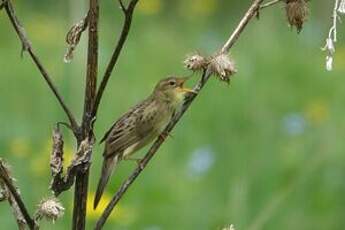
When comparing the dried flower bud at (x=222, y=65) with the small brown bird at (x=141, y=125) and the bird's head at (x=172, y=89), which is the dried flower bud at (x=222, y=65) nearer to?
the small brown bird at (x=141, y=125)

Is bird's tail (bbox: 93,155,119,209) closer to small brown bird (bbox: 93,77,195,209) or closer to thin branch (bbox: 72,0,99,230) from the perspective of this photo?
small brown bird (bbox: 93,77,195,209)

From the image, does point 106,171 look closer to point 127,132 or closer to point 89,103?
point 127,132

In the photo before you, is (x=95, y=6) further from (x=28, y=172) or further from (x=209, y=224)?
(x=28, y=172)

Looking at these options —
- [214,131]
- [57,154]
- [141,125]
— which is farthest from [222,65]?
[214,131]

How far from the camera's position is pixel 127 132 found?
4.02 metres

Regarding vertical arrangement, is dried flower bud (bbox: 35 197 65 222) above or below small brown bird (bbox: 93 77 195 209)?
below

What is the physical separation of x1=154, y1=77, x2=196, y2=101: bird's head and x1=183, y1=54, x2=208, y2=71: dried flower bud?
3.56ft

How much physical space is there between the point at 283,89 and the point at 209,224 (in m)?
3.07

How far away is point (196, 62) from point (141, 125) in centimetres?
117

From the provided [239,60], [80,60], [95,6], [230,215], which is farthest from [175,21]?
[95,6]

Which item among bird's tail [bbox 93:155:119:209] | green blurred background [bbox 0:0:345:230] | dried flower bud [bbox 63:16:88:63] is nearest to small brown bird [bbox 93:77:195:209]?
bird's tail [bbox 93:155:119:209]

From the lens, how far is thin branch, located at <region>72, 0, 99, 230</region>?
2.77 meters

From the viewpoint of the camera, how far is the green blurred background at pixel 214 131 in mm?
5984

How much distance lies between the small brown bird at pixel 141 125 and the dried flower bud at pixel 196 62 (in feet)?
2.63
